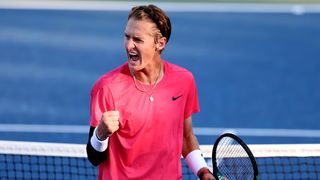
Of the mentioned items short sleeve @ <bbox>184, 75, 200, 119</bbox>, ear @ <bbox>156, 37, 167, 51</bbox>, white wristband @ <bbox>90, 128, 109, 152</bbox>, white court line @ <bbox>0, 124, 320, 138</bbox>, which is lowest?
white court line @ <bbox>0, 124, 320, 138</bbox>

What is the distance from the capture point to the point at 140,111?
13.5ft

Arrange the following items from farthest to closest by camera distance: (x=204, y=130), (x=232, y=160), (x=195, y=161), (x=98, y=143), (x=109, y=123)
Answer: (x=204, y=130)
(x=232, y=160)
(x=195, y=161)
(x=98, y=143)
(x=109, y=123)

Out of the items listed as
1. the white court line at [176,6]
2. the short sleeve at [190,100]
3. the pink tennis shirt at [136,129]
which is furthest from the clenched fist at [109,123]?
the white court line at [176,6]

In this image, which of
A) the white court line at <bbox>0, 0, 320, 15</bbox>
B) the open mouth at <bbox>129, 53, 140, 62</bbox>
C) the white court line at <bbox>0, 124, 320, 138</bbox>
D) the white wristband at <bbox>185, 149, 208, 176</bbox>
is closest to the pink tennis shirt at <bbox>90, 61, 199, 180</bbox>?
the open mouth at <bbox>129, 53, 140, 62</bbox>

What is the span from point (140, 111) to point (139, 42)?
34 centimetres

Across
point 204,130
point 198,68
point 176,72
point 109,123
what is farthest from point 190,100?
point 198,68

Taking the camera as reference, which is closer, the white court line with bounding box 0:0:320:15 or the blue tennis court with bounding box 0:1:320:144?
the blue tennis court with bounding box 0:1:320:144

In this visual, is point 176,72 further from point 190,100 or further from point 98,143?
point 98,143

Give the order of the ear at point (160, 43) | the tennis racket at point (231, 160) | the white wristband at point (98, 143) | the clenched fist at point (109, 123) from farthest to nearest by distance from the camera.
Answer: the tennis racket at point (231, 160)
the ear at point (160, 43)
the white wristband at point (98, 143)
the clenched fist at point (109, 123)

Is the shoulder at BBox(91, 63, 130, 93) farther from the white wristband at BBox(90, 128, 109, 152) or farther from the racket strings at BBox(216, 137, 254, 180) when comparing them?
the racket strings at BBox(216, 137, 254, 180)

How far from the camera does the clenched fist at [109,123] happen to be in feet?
12.7

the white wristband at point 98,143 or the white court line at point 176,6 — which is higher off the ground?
the white wristband at point 98,143

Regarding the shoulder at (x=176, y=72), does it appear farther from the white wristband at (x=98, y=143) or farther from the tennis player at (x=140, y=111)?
the white wristband at (x=98, y=143)

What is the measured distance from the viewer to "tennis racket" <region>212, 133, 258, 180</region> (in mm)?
4445
